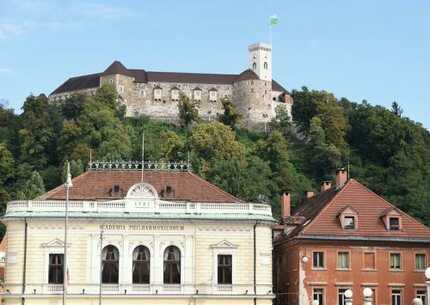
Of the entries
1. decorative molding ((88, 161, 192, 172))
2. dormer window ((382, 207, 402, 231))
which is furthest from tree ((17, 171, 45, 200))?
dormer window ((382, 207, 402, 231))

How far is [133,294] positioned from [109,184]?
8.17m

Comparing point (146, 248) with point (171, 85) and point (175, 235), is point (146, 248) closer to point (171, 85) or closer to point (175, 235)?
point (175, 235)

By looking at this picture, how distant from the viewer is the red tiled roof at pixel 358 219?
69562 millimetres

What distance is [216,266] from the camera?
65438 millimetres

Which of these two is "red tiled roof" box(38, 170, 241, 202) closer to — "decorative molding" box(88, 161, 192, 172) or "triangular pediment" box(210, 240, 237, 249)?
"decorative molding" box(88, 161, 192, 172)

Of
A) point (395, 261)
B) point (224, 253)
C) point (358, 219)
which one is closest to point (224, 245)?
point (224, 253)

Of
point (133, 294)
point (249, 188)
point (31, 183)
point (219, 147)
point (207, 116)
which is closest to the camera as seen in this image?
point (133, 294)

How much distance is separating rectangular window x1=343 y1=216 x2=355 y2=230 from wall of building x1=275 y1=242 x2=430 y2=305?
52.1 inches

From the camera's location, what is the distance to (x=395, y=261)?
70.1m

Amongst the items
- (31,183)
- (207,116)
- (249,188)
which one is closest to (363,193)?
(249,188)

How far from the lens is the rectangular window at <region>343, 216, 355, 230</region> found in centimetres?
6994

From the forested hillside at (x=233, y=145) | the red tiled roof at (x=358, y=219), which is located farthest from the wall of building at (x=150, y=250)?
the forested hillside at (x=233, y=145)

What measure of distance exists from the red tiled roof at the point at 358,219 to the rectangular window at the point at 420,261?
126 centimetres

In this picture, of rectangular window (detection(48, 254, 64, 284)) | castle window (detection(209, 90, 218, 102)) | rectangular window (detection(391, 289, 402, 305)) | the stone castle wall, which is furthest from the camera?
castle window (detection(209, 90, 218, 102))
